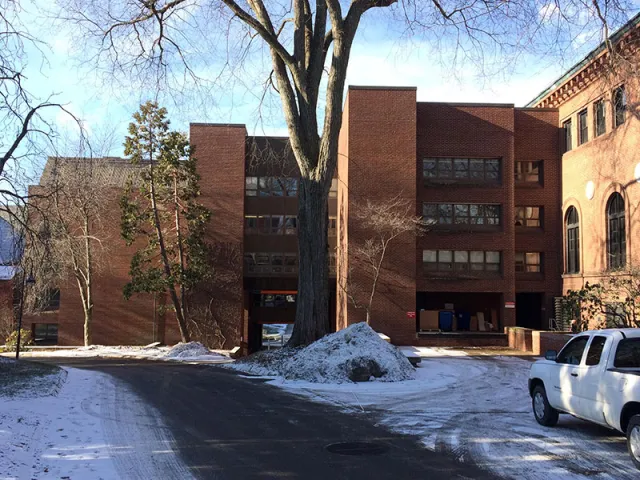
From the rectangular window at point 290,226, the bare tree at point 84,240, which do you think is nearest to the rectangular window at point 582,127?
the rectangular window at point 290,226

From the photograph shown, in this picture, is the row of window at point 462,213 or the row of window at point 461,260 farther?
the row of window at point 462,213

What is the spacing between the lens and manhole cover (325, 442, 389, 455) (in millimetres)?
7242

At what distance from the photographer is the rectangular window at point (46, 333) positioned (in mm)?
40438

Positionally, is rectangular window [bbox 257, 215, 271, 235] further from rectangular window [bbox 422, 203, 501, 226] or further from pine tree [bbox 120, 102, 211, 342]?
rectangular window [bbox 422, 203, 501, 226]

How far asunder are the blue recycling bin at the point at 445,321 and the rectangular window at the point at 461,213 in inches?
229

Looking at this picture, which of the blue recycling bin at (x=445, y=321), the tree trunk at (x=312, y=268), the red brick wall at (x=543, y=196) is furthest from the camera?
the blue recycling bin at (x=445, y=321)

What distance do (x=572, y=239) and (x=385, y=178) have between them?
11365mm

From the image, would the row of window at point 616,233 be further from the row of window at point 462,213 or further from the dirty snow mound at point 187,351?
the dirty snow mound at point 187,351

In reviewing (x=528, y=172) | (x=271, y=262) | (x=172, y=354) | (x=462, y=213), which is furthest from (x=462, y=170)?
(x=172, y=354)

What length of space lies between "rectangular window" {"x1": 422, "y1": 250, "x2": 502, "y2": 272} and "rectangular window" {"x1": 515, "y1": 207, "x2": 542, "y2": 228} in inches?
120

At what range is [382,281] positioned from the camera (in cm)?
3278

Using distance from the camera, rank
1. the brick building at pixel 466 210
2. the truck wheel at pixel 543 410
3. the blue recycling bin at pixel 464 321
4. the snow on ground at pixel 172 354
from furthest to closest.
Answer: the blue recycling bin at pixel 464 321 → the brick building at pixel 466 210 → the snow on ground at pixel 172 354 → the truck wheel at pixel 543 410

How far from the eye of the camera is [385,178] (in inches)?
1308

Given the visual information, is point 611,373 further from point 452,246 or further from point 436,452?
point 452,246
